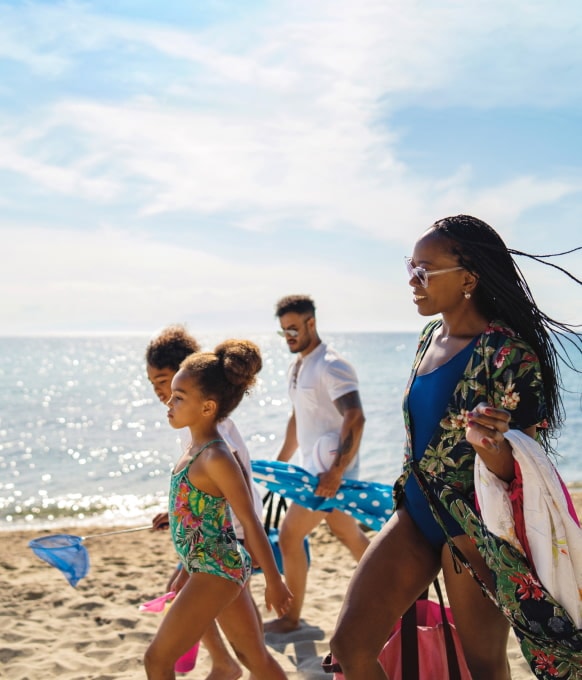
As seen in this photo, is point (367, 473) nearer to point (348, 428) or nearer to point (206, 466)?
point (348, 428)

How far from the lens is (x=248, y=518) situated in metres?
3.42

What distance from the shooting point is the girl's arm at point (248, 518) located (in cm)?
339

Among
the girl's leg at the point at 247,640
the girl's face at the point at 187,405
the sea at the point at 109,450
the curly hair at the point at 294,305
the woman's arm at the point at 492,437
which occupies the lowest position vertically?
the sea at the point at 109,450

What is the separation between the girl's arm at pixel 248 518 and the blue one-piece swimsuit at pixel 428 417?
67 centimetres

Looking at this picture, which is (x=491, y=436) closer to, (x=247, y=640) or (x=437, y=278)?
(x=437, y=278)

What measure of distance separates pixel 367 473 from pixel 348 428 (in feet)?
37.3

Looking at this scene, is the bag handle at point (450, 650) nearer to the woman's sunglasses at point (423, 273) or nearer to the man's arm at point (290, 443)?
the woman's sunglasses at point (423, 273)

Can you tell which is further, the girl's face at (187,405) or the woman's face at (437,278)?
the girl's face at (187,405)

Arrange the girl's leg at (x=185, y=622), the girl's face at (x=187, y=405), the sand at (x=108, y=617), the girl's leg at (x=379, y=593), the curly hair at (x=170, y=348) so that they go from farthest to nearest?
1. the sand at (x=108, y=617)
2. the curly hair at (x=170, y=348)
3. the girl's face at (x=187, y=405)
4. the girl's leg at (x=185, y=622)
5. the girl's leg at (x=379, y=593)

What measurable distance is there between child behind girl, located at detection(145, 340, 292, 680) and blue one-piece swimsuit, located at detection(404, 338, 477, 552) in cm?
72

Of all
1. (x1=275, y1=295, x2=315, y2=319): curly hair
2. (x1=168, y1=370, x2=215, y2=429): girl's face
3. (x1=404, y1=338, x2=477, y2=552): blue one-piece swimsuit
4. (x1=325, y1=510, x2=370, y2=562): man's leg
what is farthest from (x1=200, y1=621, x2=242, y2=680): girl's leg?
(x1=275, y1=295, x2=315, y2=319): curly hair

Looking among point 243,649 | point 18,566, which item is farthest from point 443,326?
point 18,566

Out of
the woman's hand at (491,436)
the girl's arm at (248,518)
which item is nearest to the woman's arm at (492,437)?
the woman's hand at (491,436)

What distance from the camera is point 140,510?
524 inches
